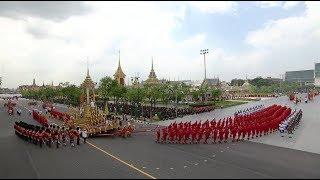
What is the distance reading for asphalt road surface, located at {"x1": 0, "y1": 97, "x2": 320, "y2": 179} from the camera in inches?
620

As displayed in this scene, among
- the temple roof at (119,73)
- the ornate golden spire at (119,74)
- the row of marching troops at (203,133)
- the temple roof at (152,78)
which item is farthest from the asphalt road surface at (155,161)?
the temple roof at (152,78)

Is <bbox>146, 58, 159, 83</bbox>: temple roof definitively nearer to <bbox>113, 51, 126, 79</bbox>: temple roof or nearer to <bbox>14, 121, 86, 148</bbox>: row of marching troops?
<bbox>113, 51, 126, 79</bbox>: temple roof

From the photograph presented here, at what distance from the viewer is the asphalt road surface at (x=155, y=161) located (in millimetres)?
15750

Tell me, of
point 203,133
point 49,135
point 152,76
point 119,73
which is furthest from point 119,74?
point 49,135

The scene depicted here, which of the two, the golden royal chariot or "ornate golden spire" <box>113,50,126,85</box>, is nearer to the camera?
the golden royal chariot

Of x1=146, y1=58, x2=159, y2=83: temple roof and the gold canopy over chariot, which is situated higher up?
x1=146, y1=58, x2=159, y2=83: temple roof

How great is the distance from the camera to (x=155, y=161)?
18625 millimetres

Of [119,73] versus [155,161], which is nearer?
[155,161]

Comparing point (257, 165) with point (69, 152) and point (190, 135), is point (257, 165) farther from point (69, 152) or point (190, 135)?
point (69, 152)

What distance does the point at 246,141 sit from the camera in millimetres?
25750

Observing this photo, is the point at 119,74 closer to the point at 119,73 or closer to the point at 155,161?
the point at 119,73

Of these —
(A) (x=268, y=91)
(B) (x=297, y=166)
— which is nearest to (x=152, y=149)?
(B) (x=297, y=166)

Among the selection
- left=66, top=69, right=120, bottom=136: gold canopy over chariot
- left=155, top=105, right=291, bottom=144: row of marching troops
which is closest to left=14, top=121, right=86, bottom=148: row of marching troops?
left=66, top=69, right=120, bottom=136: gold canopy over chariot

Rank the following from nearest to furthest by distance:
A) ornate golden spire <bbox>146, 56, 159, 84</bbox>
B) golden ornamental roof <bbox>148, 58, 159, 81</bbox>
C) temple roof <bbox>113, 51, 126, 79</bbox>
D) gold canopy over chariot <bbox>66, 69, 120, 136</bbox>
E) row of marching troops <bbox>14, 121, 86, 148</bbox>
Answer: row of marching troops <bbox>14, 121, 86, 148</bbox> < gold canopy over chariot <bbox>66, 69, 120, 136</bbox> < ornate golden spire <bbox>146, 56, 159, 84</bbox> < temple roof <bbox>113, 51, 126, 79</bbox> < golden ornamental roof <bbox>148, 58, 159, 81</bbox>
